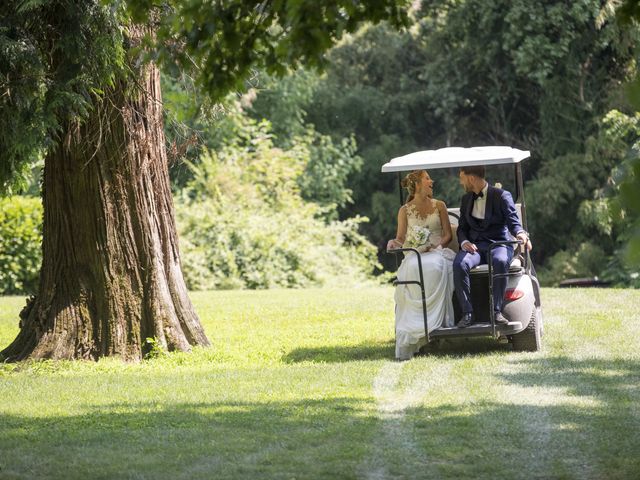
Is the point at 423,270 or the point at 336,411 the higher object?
the point at 423,270

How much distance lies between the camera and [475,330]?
10.4 m

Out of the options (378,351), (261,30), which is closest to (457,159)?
(378,351)

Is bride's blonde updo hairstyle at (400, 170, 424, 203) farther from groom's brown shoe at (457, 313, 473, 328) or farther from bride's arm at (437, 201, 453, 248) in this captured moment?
groom's brown shoe at (457, 313, 473, 328)

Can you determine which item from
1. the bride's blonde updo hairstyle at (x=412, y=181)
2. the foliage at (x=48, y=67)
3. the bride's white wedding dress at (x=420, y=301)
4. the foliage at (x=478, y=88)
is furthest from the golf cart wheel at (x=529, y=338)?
the foliage at (x=478, y=88)

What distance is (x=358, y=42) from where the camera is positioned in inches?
1366

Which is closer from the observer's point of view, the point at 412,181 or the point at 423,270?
the point at 423,270

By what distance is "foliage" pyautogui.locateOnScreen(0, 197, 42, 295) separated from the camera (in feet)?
67.2

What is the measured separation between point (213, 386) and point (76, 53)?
10.0 ft

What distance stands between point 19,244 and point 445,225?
11301 mm

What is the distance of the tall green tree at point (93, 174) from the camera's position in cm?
999

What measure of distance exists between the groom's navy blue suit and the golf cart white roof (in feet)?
1.05

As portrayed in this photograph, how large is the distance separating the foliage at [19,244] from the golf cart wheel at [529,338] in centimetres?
1178

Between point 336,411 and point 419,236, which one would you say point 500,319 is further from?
point 336,411

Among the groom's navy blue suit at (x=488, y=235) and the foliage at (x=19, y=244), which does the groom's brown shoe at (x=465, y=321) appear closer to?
the groom's navy blue suit at (x=488, y=235)
